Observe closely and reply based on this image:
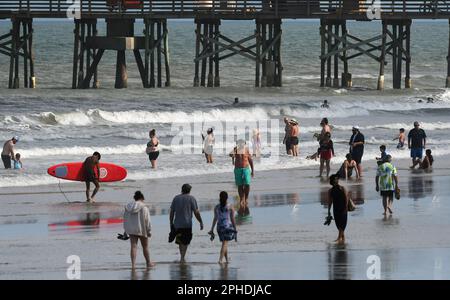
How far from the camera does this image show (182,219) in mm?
15898

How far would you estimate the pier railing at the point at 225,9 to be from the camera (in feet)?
164

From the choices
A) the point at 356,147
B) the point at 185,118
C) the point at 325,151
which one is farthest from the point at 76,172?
the point at 185,118

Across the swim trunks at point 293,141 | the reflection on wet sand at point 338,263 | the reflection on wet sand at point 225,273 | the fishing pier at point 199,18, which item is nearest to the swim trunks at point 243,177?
the reflection on wet sand at point 338,263

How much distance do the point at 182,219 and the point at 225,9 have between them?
3561cm

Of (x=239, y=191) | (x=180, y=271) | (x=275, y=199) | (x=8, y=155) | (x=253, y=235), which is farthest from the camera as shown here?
(x=8, y=155)

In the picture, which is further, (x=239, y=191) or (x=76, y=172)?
(x=76, y=172)

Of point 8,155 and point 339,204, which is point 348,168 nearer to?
point 8,155

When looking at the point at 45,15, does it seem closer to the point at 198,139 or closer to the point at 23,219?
the point at 198,139

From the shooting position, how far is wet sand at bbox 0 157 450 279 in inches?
603

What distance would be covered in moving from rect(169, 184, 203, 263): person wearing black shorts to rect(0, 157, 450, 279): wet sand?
27cm

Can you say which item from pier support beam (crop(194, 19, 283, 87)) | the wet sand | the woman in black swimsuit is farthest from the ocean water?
the woman in black swimsuit

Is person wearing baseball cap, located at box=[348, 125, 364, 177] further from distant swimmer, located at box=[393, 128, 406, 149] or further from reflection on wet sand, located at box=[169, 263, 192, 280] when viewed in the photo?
reflection on wet sand, located at box=[169, 263, 192, 280]

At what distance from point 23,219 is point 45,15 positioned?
3155 centimetres

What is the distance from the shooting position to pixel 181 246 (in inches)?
627
